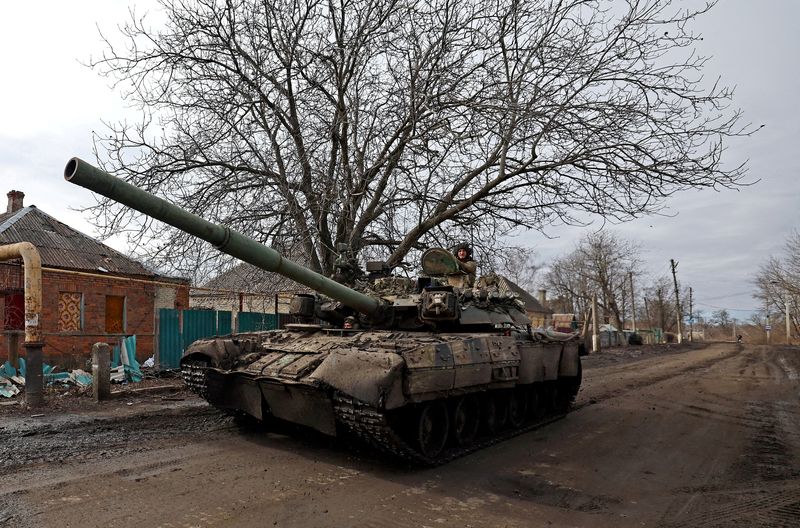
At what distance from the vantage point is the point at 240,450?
6.35 m

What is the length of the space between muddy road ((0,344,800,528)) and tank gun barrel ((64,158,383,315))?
1.88 metres

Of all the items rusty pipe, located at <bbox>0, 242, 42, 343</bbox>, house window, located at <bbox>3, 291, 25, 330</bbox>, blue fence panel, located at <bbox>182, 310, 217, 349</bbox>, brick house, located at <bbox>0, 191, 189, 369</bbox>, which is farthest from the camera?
house window, located at <bbox>3, 291, 25, 330</bbox>

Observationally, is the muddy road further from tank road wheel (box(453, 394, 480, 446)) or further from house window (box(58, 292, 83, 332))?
house window (box(58, 292, 83, 332))

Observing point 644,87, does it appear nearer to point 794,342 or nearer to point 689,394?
point 689,394

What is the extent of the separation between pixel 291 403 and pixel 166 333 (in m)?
6.92

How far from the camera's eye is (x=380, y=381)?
17.7 ft

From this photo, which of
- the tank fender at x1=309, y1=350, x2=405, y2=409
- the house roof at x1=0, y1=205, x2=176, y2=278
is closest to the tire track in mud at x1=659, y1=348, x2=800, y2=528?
the tank fender at x1=309, y1=350, x2=405, y2=409

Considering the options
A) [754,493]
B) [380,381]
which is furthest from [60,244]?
[754,493]

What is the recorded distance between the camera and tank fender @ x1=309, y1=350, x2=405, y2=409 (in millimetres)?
5363

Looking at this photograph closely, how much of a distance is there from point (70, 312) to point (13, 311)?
1.21 metres

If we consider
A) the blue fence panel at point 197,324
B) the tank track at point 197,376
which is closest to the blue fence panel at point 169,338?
the blue fence panel at point 197,324

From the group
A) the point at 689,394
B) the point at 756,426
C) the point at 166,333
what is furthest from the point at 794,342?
the point at 166,333

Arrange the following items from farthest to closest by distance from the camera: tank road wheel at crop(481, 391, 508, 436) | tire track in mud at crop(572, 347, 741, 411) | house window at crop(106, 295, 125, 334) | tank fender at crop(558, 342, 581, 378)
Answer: house window at crop(106, 295, 125, 334)
tire track in mud at crop(572, 347, 741, 411)
tank fender at crop(558, 342, 581, 378)
tank road wheel at crop(481, 391, 508, 436)

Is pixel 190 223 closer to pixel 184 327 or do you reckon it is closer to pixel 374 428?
pixel 374 428
